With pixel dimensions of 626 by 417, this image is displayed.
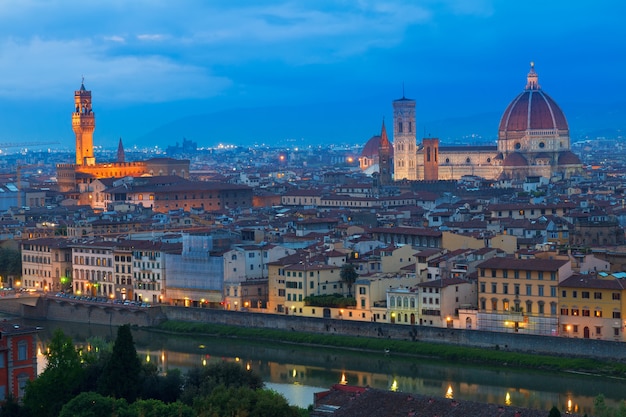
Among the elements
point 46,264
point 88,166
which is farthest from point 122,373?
point 88,166

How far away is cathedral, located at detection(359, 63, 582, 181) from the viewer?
100m

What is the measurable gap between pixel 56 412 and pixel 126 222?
32.1m

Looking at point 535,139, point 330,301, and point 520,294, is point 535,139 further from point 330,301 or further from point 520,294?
point 520,294

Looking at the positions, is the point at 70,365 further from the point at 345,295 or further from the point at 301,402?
the point at 345,295

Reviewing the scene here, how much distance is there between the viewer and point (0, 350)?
26203 millimetres

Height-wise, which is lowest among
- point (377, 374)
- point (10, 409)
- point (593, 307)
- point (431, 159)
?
point (377, 374)

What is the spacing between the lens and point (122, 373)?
2689 centimetres

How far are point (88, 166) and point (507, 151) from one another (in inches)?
1023

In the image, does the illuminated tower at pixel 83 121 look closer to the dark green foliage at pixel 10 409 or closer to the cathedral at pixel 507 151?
the cathedral at pixel 507 151

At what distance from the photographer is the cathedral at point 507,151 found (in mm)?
100125

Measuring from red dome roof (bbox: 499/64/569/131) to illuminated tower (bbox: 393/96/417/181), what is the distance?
621 cm

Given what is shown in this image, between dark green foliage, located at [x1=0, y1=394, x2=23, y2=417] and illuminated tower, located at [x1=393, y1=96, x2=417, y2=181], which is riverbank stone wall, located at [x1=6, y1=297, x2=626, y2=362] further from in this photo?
illuminated tower, located at [x1=393, y1=96, x2=417, y2=181]

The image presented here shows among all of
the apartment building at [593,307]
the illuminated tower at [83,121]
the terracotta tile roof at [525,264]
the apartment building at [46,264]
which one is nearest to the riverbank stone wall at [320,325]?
the apartment building at [593,307]

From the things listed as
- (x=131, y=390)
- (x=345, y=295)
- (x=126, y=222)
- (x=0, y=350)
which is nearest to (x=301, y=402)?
(x=131, y=390)
